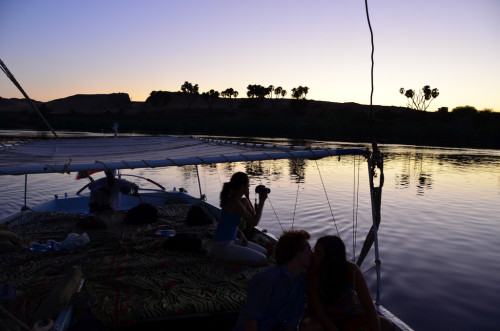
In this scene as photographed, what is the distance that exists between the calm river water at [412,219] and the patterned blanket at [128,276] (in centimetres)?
394

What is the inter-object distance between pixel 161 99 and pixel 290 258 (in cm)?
14905

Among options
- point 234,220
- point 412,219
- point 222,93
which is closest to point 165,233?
point 234,220

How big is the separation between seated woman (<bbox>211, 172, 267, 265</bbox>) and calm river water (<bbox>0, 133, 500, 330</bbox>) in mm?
3623

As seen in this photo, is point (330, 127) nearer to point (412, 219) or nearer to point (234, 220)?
point (412, 219)

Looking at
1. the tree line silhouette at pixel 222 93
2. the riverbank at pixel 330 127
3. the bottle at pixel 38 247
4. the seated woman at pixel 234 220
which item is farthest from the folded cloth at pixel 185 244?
the tree line silhouette at pixel 222 93

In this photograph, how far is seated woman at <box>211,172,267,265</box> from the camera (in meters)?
5.33

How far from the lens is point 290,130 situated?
230ft

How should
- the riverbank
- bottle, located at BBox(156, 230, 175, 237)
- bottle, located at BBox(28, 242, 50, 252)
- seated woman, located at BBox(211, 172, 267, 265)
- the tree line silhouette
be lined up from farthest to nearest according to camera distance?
the tree line silhouette → the riverbank → bottle, located at BBox(156, 230, 175, 237) → bottle, located at BBox(28, 242, 50, 252) → seated woman, located at BBox(211, 172, 267, 265)

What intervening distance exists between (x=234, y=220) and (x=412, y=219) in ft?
36.3

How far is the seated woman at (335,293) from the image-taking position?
132 inches

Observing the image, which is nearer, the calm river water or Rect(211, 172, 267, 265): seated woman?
Rect(211, 172, 267, 265): seated woman

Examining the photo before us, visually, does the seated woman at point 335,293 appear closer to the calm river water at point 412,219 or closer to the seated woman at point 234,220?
the seated woman at point 234,220

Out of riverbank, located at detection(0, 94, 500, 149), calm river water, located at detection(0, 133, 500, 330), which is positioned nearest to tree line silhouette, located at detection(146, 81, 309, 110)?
riverbank, located at detection(0, 94, 500, 149)

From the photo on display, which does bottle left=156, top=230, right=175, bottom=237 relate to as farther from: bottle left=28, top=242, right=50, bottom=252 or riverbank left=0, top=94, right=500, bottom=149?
riverbank left=0, top=94, right=500, bottom=149
